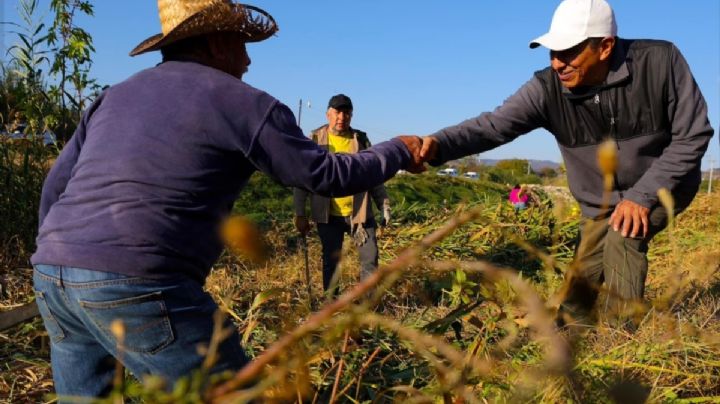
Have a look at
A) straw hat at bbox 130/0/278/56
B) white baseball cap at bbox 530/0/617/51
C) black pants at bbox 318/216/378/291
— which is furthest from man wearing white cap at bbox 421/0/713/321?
black pants at bbox 318/216/378/291

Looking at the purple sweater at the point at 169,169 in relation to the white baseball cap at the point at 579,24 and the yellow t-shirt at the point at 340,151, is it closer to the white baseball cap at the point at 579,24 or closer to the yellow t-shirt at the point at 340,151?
the white baseball cap at the point at 579,24

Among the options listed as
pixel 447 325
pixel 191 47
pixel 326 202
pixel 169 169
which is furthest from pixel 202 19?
pixel 326 202

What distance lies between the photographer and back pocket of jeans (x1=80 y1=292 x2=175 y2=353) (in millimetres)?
1663

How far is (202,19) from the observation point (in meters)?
1.92

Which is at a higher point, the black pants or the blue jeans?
the blue jeans

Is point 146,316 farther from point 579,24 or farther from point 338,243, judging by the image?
point 338,243

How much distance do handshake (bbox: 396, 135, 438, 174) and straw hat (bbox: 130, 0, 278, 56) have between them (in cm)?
103

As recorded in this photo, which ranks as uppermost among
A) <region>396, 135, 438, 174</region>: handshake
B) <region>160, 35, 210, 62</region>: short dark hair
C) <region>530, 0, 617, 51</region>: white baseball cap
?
<region>160, 35, 210, 62</region>: short dark hair

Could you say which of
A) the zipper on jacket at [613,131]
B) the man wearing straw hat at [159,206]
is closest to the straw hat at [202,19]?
the man wearing straw hat at [159,206]

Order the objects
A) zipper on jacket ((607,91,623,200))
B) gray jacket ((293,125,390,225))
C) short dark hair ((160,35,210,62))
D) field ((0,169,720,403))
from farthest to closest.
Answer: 1. gray jacket ((293,125,390,225))
2. zipper on jacket ((607,91,623,200))
3. short dark hair ((160,35,210,62))
4. field ((0,169,720,403))

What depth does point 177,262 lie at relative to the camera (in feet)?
5.73

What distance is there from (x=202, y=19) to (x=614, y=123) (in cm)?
203

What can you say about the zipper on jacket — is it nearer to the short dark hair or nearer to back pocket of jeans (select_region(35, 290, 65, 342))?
the short dark hair

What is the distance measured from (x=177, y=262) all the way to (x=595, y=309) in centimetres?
105
